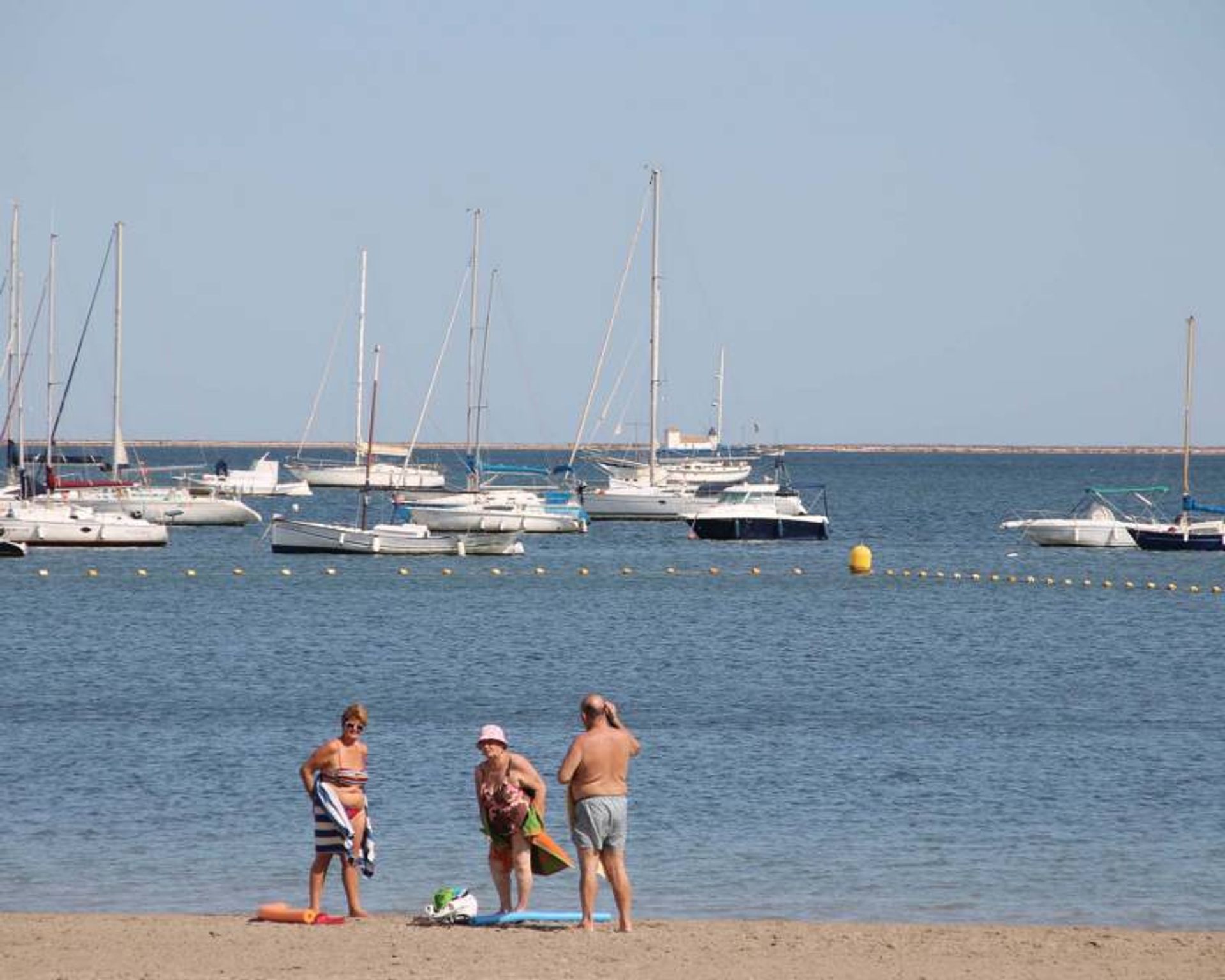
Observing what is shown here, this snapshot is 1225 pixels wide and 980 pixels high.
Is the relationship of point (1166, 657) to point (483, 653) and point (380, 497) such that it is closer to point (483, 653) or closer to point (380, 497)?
point (483, 653)

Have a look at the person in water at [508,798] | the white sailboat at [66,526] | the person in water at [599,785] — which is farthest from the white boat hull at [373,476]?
the person in water at [599,785]

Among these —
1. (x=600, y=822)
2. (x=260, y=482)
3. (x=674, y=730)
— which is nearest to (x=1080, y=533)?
(x=674, y=730)

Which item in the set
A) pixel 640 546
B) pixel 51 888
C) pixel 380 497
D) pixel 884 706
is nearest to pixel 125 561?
pixel 640 546

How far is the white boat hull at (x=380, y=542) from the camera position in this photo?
63.8 meters

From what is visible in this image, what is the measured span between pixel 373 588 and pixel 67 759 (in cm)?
3024

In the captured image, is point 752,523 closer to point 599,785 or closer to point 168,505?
point 168,505

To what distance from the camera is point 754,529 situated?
2982 inches

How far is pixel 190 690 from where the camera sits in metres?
33.4

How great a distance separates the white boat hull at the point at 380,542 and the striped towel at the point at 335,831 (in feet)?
157

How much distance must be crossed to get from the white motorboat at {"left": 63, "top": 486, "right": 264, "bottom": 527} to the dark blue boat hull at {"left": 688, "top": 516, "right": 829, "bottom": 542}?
18217 millimetres

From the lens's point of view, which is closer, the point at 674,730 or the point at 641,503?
the point at 674,730

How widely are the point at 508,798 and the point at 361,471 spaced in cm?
10170

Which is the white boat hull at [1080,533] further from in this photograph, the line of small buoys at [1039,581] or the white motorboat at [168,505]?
the white motorboat at [168,505]

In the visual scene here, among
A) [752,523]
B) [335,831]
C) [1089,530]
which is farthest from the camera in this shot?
[752,523]
